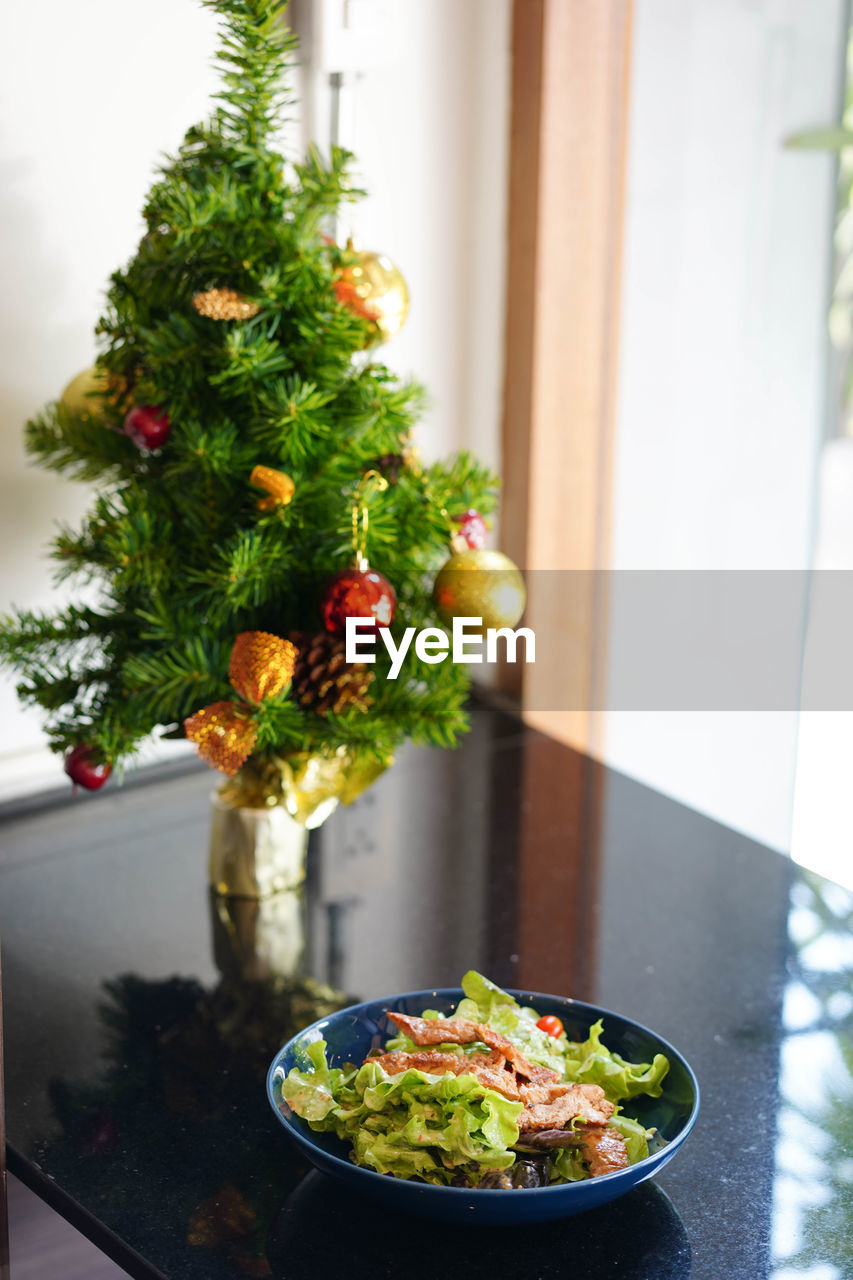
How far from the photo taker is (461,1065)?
→ 631mm

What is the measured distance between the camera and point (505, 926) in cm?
95

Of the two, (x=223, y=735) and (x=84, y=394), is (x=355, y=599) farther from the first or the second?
(x=84, y=394)

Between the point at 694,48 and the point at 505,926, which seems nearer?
the point at 505,926

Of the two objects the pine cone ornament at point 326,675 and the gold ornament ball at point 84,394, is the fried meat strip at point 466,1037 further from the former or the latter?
the gold ornament ball at point 84,394

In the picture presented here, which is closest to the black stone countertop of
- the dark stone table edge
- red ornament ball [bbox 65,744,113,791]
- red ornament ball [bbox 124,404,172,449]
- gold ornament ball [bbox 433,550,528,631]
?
the dark stone table edge

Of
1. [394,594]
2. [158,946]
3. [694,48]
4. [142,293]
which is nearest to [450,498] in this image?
[394,594]

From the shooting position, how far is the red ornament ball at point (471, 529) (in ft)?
2.87

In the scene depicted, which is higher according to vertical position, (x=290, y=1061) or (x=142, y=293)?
(x=142, y=293)

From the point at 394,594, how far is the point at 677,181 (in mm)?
735

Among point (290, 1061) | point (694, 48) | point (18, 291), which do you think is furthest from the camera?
point (694, 48)

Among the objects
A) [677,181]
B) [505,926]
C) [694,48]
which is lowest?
[505,926]

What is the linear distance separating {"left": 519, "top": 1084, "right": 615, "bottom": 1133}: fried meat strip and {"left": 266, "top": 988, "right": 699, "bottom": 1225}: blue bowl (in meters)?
0.03

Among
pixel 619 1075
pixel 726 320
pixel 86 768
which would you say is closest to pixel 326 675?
pixel 86 768

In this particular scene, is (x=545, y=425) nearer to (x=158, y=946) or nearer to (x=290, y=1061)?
(x=158, y=946)
